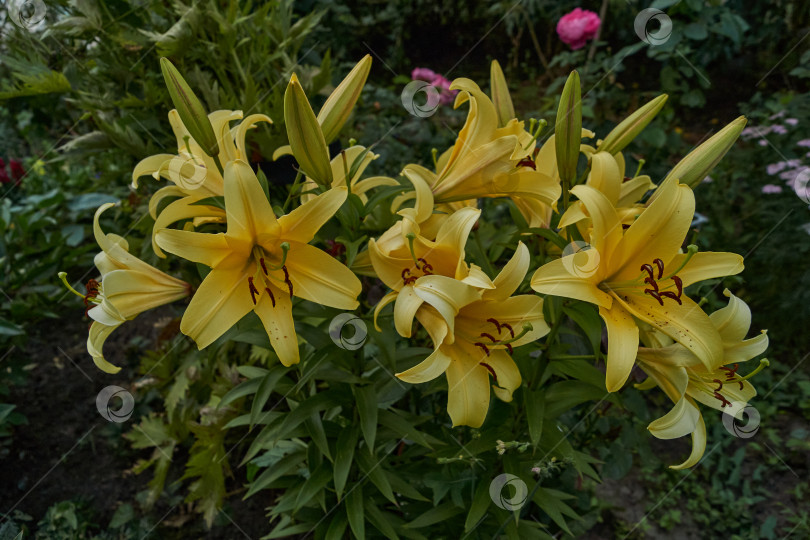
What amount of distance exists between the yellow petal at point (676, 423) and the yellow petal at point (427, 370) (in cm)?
31

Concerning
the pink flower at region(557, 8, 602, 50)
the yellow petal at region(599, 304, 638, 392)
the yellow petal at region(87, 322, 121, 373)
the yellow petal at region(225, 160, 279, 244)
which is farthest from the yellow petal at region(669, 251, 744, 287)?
the pink flower at region(557, 8, 602, 50)

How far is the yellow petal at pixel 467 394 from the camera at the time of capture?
0.83 metres

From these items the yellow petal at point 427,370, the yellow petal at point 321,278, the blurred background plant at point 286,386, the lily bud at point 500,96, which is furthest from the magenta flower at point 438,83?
the yellow petal at point 427,370

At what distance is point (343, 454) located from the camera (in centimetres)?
111

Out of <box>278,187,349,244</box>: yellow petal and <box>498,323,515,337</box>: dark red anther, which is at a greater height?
<box>278,187,349,244</box>: yellow petal

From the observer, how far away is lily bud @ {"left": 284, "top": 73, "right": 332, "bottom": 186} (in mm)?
824

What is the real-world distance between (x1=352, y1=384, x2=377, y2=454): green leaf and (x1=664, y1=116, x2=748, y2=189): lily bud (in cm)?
64

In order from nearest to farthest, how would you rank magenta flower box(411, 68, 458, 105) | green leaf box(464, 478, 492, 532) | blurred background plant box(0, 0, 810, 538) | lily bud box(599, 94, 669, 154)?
lily bud box(599, 94, 669, 154) < green leaf box(464, 478, 492, 532) < blurred background plant box(0, 0, 810, 538) < magenta flower box(411, 68, 458, 105)

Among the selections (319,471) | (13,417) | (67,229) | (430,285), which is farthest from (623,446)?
(67,229)

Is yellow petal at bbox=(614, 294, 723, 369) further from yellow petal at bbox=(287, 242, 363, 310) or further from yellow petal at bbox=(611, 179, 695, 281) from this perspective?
yellow petal at bbox=(287, 242, 363, 310)

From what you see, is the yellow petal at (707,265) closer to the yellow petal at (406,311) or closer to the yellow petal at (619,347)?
the yellow petal at (619,347)

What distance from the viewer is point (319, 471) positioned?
3.85 ft

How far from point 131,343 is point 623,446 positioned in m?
1.95

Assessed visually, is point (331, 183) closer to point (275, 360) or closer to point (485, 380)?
point (485, 380)
